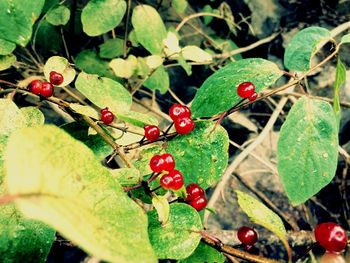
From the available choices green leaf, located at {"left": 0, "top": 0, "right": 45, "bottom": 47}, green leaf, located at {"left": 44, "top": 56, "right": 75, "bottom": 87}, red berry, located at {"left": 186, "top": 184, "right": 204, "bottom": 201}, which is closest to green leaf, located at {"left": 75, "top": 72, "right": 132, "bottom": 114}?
green leaf, located at {"left": 44, "top": 56, "right": 75, "bottom": 87}

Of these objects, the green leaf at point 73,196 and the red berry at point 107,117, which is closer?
the green leaf at point 73,196

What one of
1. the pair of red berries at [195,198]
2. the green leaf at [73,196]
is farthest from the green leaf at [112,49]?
the green leaf at [73,196]

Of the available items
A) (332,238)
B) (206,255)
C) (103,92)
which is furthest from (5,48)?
(332,238)

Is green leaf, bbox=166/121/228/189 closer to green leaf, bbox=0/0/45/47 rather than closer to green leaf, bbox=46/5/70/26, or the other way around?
green leaf, bbox=0/0/45/47

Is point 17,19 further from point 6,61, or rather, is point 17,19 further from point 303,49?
point 303,49

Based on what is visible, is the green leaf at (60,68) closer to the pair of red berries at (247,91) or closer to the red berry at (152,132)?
the red berry at (152,132)

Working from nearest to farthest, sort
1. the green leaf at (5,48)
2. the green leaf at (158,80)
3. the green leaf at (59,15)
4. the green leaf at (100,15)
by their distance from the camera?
the green leaf at (5,48)
the green leaf at (100,15)
the green leaf at (59,15)
the green leaf at (158,80)
